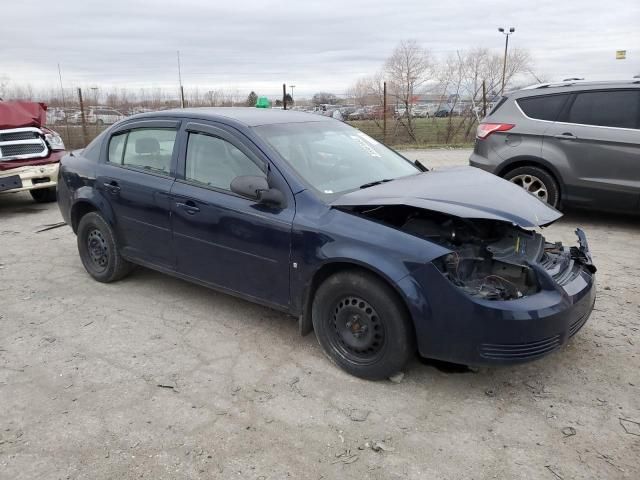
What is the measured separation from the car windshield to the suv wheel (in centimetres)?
296

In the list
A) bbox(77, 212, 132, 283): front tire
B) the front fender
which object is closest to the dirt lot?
bbox(77, 212, 132, 283): front tire

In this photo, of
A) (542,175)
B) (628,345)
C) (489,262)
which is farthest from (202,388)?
(542,175)

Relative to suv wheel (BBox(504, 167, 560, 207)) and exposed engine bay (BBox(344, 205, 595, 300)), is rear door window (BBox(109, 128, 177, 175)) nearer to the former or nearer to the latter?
exposed engine bay (BBox(344, 205, 595, 300))

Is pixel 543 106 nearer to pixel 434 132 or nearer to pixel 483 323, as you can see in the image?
pixel 483 323

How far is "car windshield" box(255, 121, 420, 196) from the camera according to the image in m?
3.75

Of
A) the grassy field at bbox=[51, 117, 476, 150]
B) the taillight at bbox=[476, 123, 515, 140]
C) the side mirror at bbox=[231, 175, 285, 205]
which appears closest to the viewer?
the side mirror at bbox=[231, 175, 285, 205]

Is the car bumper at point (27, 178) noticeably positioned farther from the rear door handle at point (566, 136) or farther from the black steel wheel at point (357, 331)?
the rear door handle at point (566, 136)

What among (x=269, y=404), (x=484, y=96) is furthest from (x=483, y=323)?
(x=484, y=96)

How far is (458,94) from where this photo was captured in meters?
19.1

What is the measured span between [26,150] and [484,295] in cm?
774

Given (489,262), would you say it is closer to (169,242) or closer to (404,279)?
(404,279)

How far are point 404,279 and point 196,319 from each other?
1.98 m

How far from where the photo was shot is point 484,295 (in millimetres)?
2973

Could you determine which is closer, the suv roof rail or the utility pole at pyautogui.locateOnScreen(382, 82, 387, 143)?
the suv roof rail
